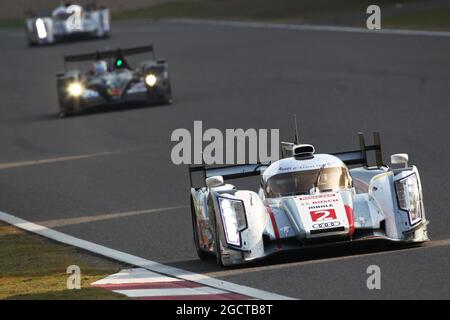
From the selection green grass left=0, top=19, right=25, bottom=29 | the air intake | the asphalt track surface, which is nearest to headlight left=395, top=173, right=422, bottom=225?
the asphalt track surface

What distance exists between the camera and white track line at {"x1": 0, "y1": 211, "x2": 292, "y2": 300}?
11055mm

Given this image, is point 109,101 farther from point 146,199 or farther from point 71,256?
point 71,256

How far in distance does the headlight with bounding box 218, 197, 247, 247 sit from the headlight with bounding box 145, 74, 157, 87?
16.9 metres

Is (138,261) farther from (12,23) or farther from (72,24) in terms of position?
(12,23)

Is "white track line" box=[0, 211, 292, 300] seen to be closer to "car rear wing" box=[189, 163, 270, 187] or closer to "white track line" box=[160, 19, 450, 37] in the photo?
"car rear wing" box=[189, 163, 270, 187]

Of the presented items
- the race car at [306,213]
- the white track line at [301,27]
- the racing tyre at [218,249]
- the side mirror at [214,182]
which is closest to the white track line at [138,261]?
the racing tyre at [218,249]

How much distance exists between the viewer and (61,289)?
1199 centimetres

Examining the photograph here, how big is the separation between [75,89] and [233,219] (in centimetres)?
1737

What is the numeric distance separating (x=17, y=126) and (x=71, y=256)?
15098 millimetres

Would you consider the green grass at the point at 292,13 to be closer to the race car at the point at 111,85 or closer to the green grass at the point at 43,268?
the race car at the point at 111,85

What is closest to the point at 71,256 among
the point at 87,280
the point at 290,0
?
the point at 87,280

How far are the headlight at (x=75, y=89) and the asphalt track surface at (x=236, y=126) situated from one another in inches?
23.4

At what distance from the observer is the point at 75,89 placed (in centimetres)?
2936

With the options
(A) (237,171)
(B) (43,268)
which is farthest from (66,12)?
(B) (43,268)
